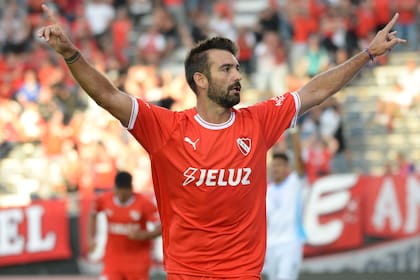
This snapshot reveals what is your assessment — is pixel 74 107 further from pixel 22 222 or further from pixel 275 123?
pixel 275 123

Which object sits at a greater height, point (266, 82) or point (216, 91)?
point (266, 82)

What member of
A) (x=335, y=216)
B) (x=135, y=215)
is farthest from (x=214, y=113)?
(x=335, y=216)

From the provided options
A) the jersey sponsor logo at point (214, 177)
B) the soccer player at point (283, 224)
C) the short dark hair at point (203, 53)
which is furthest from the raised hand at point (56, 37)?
the soccer player at point (283, 224)

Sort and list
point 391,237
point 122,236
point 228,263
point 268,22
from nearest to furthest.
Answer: point 228,263, point 122,236, point 391,237, point 268,22

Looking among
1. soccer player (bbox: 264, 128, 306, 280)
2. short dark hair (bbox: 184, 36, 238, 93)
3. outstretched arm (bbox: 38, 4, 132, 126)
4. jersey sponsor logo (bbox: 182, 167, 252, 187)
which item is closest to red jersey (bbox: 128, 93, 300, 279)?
jersey sponsor logo (bbox: 182, 167, 252, 187)

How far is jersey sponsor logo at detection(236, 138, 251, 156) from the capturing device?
6.45m

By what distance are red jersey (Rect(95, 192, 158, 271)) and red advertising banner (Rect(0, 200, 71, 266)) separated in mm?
5876

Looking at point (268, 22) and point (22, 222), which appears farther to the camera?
point (268, 22)

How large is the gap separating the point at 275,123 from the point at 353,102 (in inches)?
533

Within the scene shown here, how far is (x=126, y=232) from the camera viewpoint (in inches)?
429

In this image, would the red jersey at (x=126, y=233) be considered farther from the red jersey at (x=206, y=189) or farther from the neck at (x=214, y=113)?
the neck at (x=214, y=113)

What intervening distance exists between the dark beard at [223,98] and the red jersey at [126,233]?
4.54 meters

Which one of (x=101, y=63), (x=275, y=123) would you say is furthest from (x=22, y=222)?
(x=275, y=123)

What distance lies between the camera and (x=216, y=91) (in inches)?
256
